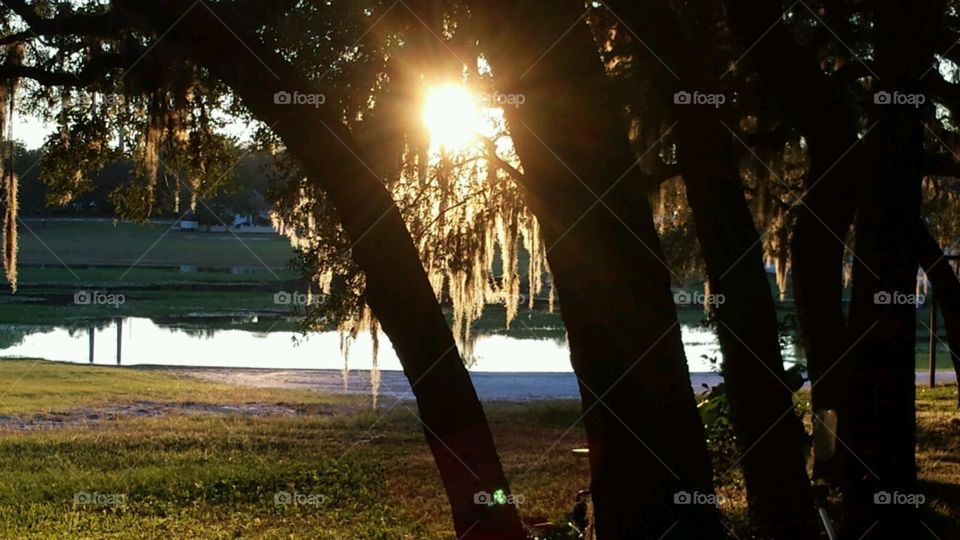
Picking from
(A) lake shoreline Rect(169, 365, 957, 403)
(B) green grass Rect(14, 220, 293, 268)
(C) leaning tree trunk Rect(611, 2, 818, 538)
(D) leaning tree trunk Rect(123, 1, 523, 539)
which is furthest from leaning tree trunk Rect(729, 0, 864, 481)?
(B) green grass Rect(14, 220, 293, 268)

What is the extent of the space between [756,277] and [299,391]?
15968 mm

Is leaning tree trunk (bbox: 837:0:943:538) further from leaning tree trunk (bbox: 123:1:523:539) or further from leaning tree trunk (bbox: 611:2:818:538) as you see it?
leaning tree trunk (bbox: 123:1:523:539)

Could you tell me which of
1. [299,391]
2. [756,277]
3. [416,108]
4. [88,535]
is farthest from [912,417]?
[299,391]

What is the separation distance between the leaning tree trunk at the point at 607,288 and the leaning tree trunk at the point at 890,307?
0.81 metres

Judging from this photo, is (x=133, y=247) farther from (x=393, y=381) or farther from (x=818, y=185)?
(x=818, y=185)

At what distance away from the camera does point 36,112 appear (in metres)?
7.53

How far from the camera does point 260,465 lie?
1263 centimetres

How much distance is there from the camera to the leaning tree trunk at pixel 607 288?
15.8 ft

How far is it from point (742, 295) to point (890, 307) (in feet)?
3.21

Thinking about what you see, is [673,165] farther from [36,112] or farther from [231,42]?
[231,42]

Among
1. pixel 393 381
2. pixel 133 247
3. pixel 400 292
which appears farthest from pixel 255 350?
pixel 133 247

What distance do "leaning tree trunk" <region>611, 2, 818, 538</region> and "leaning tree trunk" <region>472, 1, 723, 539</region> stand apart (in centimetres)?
98

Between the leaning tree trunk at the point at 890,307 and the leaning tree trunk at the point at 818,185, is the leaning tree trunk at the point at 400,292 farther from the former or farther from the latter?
the leaning tree trunk at the point at 818,185

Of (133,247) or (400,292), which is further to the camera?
(133,247)
